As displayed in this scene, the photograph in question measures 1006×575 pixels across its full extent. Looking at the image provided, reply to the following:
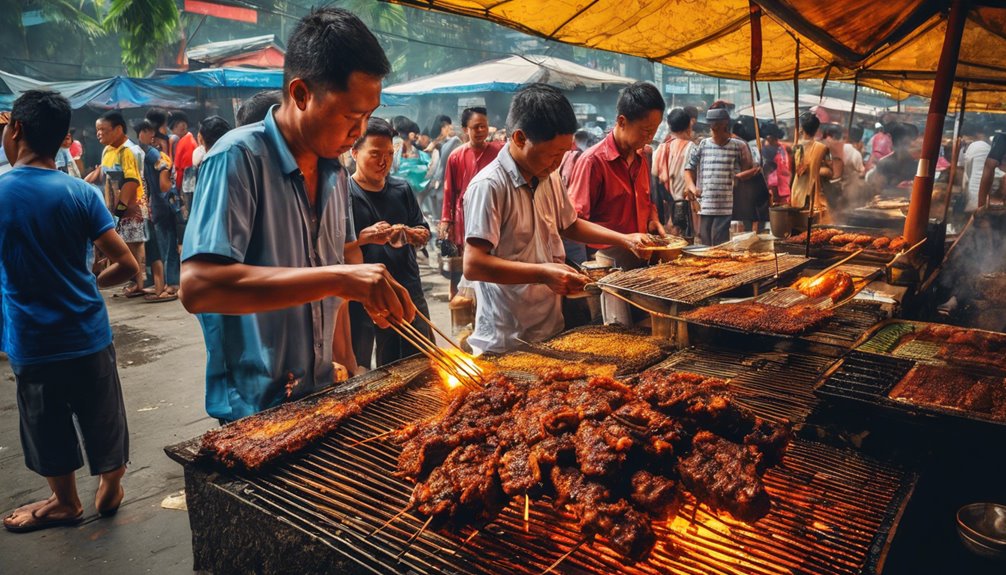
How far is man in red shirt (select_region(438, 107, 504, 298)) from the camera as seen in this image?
30.7ft

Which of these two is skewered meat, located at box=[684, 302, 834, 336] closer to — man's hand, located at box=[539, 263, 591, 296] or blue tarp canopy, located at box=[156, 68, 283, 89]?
man's hand, located at box=[539, 263, 591, 296]

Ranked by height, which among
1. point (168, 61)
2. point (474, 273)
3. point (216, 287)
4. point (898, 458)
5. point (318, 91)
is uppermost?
point (168, 61)

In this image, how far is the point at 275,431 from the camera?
2770mm

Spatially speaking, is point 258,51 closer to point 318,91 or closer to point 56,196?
point 56,196

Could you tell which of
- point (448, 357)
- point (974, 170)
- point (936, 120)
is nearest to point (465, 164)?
point (936, 120)

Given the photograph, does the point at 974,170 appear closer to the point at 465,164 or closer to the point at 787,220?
the point at 787,220

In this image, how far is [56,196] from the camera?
14.6 feet

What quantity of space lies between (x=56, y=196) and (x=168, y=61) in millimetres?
41135

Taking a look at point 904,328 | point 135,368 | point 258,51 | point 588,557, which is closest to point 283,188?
point 588,557

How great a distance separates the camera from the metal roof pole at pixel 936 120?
526 cm

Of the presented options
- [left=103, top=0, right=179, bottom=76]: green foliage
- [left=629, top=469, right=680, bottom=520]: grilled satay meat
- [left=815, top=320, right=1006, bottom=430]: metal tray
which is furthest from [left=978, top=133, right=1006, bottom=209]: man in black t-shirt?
[left=103, top=0, right=179, bottom=76]: green foliage

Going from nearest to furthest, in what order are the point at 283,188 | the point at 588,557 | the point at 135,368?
the point at 588,557, the point at 283,188, the point at 135,368

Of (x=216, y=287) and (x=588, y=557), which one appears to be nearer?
(x=588, y=557)

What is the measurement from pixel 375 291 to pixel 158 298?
37.3ft
